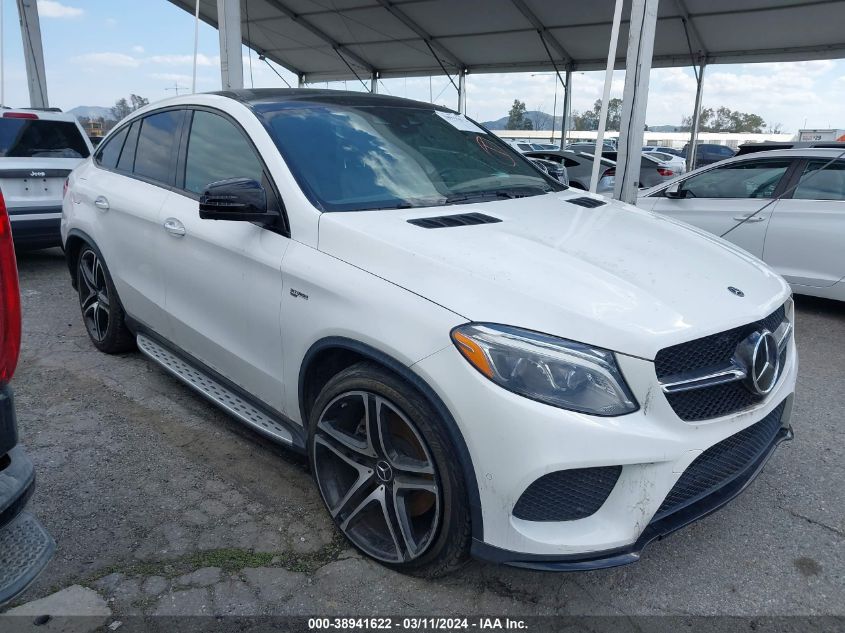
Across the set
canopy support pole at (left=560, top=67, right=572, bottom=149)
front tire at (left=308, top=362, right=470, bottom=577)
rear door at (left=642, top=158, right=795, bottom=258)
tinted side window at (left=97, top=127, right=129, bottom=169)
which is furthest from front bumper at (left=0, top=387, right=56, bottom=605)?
canopy support pole at (left=560, top=67, right=572, bottom=149)

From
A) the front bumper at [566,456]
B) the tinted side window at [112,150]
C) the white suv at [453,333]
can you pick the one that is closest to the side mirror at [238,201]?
the white suv at [453,333]

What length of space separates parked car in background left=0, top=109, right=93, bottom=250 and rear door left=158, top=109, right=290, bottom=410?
375cm

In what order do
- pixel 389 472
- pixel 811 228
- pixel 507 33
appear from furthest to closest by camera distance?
pixel 507 33
pixel 811 228
pixel 389 472

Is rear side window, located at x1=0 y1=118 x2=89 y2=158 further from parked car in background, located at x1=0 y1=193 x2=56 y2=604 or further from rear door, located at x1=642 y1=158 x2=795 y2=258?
rear door, located at x1=642 y1=158 x2=795 y2=258

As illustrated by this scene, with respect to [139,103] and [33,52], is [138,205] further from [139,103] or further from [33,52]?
[139,103]

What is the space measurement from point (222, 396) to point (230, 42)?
27.4 feet

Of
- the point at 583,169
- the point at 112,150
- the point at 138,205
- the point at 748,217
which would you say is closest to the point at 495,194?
the point at 138,205

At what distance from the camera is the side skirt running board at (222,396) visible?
283 cm

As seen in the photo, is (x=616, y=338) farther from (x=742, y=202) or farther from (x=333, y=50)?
(x=333, y=50)

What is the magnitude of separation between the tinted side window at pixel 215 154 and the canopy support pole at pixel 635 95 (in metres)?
5.04

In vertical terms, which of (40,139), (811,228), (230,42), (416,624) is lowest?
(416,624)

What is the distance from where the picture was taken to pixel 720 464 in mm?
2174

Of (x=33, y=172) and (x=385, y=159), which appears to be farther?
(x=33, y=172)

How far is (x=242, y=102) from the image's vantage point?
3217 mm
